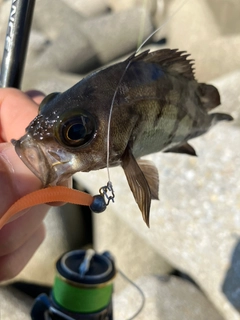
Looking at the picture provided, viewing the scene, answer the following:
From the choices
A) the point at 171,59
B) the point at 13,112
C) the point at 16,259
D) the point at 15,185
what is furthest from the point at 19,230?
the point at 171,59

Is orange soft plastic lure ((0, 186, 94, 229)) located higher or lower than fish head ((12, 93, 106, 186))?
lower

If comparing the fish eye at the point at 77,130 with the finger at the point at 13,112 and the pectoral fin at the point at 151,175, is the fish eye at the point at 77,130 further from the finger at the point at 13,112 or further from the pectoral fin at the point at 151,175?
the finger at the point at 13,112

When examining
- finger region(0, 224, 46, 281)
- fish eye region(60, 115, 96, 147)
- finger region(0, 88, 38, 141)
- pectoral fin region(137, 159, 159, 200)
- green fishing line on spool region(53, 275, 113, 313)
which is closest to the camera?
fish eye region(60, 115, 96, 147)

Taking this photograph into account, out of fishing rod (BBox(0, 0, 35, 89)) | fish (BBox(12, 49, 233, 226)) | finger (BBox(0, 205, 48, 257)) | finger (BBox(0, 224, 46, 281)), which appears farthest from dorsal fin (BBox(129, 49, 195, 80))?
finger (BBox(0, 224, 46, 281))

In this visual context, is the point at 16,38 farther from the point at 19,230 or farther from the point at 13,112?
the point at 19,230

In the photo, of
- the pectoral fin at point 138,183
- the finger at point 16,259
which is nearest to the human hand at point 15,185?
the finger at point 16,259

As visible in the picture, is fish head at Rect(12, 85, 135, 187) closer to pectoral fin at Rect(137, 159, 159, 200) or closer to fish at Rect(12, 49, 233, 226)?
fish at Rect(12, 49, 233, 226)

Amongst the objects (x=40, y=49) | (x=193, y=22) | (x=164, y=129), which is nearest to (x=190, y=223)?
(x=164, y=129)
